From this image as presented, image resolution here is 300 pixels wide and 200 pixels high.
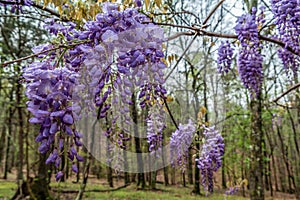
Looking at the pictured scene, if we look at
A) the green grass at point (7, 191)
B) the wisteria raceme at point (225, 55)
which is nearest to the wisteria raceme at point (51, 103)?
the wisteria raceme at point (225, 55)

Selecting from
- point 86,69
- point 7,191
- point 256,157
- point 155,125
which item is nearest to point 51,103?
point 86,69

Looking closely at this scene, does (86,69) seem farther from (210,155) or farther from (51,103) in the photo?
(210,155)

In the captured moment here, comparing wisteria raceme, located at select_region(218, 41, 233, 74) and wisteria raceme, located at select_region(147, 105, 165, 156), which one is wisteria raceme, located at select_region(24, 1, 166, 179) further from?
wisteria raceme, located at select_region(218, 41, 233, 74)

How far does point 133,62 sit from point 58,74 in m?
0.25

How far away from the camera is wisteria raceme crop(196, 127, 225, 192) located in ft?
9.60

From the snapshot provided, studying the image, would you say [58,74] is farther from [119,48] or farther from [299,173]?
[299,173]

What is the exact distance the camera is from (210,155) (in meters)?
2.99

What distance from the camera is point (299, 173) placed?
55.1 feet

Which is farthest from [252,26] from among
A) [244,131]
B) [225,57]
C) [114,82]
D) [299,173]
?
[299,173]

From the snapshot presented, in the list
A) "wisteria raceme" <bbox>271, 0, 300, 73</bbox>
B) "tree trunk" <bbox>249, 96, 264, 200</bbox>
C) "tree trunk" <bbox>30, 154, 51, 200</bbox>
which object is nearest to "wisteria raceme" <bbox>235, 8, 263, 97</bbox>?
"wisteria raceme" <bbox>271, 0, 300, 73</bbox>

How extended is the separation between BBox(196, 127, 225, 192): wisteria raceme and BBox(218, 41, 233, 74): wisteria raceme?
0.76 meters

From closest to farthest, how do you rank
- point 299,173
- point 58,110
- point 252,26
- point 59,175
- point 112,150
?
point 58,110 → point 59,175 → point 112,150 → point 252,26 → point 299,173

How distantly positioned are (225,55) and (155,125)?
1.62 meters

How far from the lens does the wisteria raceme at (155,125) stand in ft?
6.08
